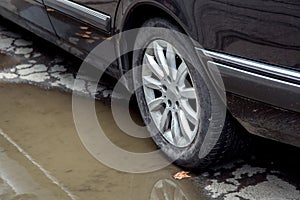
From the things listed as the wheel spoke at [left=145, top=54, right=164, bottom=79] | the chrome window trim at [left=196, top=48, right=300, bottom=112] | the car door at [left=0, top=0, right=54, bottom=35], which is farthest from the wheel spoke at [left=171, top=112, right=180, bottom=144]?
the car door at [left=0, top=0, right=54, bottom=35]

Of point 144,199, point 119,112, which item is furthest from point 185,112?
point 119,112

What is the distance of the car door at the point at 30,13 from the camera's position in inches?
158

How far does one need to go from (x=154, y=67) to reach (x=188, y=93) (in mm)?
299

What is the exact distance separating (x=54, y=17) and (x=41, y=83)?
588 mm

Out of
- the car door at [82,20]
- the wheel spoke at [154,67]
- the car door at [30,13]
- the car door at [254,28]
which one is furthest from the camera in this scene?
the car door at [30,13]

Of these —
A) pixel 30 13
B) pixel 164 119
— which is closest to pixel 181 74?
pixel 164 119

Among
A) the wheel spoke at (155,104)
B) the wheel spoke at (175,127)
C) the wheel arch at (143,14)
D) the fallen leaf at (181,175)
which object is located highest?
the wheel arch at (143,14)

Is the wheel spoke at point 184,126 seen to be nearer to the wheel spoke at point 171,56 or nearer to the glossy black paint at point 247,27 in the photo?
the wheel spoke at point 171,56

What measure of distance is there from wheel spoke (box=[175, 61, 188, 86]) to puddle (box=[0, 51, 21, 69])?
198cm

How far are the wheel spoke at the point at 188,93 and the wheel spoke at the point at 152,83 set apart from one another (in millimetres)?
215

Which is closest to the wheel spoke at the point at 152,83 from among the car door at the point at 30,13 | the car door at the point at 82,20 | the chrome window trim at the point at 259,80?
the car door at the point at 82,20

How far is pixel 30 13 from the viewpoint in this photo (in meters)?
4.19

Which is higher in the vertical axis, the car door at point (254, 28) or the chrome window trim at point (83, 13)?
the car door at point (254, 28)

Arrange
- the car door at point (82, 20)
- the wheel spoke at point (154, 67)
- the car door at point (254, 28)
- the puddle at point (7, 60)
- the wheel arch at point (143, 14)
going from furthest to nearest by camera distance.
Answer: the puddle at point (7, 60) → the car door at point (82, 20) → the wheel spoke at point (154, 67) → the wheel arch at point (143, 14) → the car door at point (254, 28)
